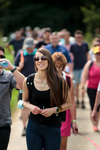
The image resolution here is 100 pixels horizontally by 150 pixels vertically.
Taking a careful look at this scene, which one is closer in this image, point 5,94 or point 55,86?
point 55,86

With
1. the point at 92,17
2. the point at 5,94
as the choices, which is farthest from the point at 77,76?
the point at 92,17

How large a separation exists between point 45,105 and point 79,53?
6593mm

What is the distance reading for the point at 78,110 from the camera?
30.7ft

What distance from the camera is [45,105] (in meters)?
3.86

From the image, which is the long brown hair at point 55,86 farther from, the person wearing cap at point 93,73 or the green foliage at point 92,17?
the green foliage at point 92,17

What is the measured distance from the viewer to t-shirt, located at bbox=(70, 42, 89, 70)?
33.7 feet

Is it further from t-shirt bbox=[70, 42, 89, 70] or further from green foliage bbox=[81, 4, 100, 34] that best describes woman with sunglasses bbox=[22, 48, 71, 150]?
green foliage bbox=[81, 4, 100, 34]

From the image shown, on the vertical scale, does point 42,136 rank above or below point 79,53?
below

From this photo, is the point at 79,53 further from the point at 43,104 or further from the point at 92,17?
the point at 92,17

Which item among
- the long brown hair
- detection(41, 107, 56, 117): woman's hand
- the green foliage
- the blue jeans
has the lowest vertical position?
the blue jeans

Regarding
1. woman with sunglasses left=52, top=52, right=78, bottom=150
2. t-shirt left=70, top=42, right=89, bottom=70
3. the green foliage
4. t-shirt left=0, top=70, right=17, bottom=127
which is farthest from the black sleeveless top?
the green foliage

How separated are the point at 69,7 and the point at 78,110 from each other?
39007mm

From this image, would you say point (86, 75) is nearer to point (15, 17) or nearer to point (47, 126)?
point (47, 126)

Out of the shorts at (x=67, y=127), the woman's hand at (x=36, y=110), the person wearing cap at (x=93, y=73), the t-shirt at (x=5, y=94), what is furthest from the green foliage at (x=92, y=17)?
the woman's hand at (x=36, y=110)
